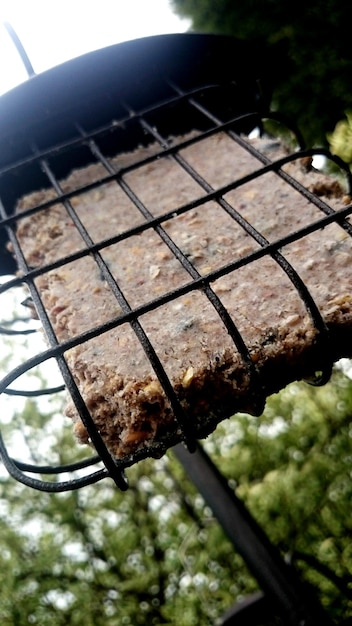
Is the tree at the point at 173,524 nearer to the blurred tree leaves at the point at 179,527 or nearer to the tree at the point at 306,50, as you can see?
the blurred tree leaves at the point at 179,527

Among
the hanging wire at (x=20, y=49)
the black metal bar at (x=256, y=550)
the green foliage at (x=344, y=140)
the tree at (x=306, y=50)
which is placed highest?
the hanging wire at (x=20, y=49)

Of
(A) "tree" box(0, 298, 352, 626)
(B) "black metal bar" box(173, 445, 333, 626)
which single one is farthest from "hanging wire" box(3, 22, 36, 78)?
(A) "tree" box(0, 298, 352, 626)

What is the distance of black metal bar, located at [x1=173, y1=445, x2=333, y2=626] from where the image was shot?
162cm

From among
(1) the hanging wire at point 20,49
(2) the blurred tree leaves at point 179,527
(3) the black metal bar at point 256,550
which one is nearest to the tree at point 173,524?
(2) the blurred tree leaves at point 179,527

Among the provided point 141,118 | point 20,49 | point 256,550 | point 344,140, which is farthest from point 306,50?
point 256,550

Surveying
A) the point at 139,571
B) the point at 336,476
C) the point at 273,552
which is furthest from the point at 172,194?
the point at 139,571

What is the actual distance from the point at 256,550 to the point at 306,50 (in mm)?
1697

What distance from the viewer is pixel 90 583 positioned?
4.75 m

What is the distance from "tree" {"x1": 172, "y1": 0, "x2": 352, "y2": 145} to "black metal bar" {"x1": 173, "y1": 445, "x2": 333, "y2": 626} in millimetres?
1290

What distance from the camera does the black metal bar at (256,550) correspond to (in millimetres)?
1623

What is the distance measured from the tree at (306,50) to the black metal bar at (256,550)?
1.29 meters

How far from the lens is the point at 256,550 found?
1.71 meters

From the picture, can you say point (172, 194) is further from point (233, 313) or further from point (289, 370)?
point (289, 370)

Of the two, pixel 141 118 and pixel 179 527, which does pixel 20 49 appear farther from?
pixel 179 527
